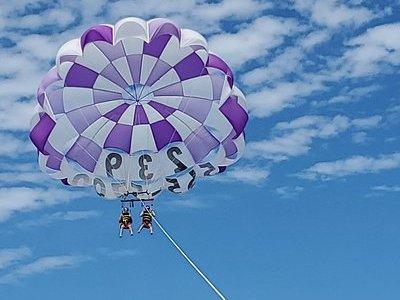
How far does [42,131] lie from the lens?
29344 mm

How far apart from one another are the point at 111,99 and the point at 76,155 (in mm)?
1656

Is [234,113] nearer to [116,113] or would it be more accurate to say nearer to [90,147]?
[116,113]

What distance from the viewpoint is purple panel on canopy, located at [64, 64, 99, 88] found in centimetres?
2877

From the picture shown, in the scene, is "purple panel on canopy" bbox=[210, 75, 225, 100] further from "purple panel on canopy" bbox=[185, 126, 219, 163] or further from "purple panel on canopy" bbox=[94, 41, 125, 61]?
"purple panel on canopy" bbox=[94, 41, 125, 61]

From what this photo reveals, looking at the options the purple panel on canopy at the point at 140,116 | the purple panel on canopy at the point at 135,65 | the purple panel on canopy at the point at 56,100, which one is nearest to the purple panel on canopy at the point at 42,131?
the purple panel on canopy at the point at 56,100

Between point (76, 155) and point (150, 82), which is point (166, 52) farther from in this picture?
point (76, 155)

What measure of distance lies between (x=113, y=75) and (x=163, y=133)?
203cm

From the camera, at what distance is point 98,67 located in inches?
1136

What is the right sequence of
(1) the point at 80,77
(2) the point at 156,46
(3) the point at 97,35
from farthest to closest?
(1) the point at 80,77, (2) the point at 156,46, (3) the point at 97,35

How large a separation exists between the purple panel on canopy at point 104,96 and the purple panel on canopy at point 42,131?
3.95ft

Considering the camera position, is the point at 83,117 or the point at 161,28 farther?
the point at 83,117

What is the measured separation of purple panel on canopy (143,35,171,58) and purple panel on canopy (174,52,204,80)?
0.59m

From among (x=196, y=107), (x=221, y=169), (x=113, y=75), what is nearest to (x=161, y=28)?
(x=113, y=75)

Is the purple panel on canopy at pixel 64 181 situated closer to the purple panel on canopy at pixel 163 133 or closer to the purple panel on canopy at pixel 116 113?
the purple panel on canopy at pixel 116 113
